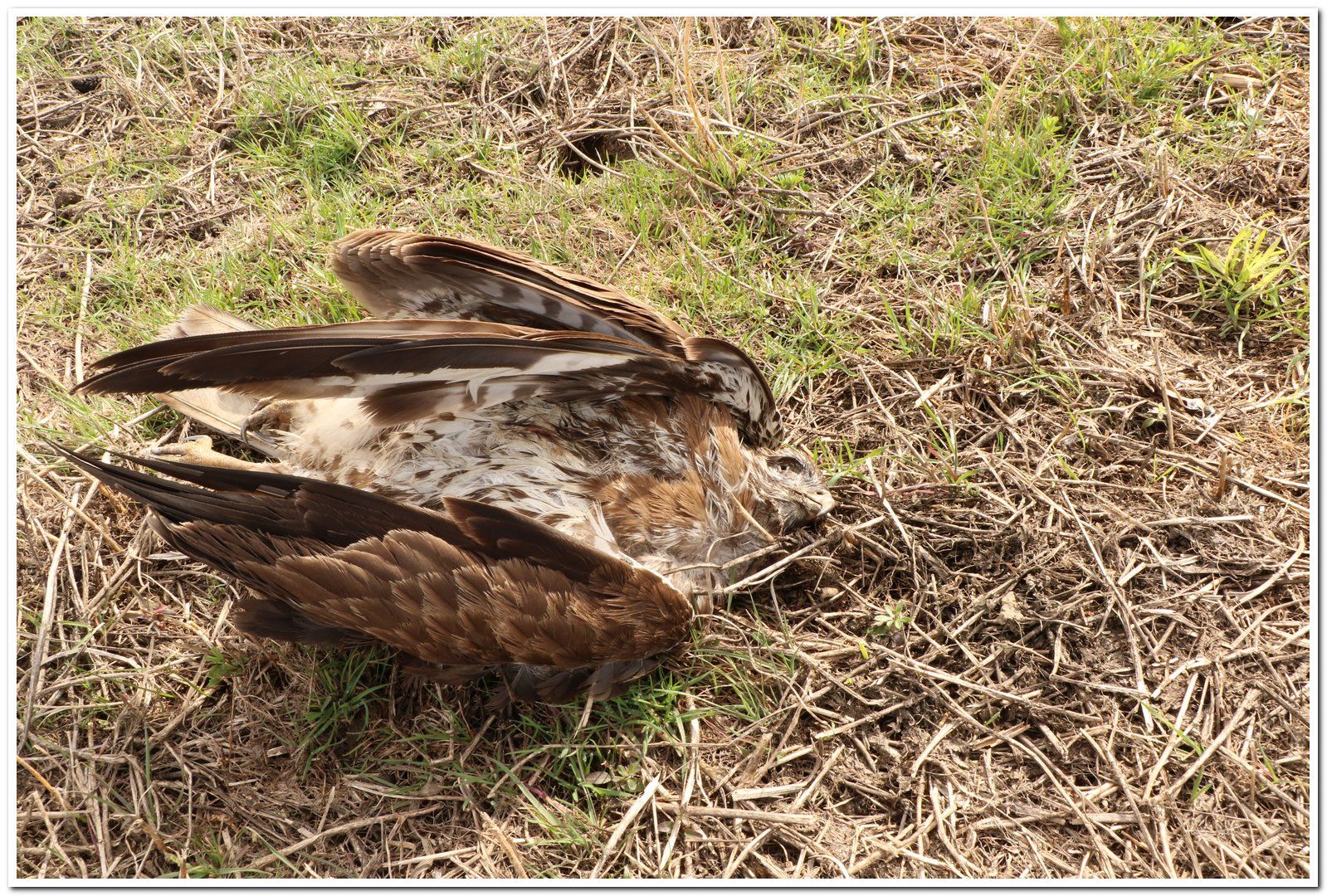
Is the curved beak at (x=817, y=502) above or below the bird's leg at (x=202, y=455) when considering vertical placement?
above

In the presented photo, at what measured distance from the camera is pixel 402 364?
6.14ft

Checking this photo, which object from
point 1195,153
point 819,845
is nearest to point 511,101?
point 1195,153

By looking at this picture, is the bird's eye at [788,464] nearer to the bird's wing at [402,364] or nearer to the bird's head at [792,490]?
the bird's head at [792,490]

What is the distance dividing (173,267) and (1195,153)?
3483mm

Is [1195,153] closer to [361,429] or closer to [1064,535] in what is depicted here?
[1064,535]

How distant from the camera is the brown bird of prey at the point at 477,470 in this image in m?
1.90

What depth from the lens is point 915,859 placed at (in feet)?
7.04

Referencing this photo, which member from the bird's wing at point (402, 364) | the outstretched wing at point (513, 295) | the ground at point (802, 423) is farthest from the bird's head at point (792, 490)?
the bird's wing at point (402, 364)

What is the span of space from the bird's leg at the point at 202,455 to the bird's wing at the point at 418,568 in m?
0.37

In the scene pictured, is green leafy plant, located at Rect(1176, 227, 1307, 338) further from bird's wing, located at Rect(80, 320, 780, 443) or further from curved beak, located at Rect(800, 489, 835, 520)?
bird's wing, located at Rect(80, 320, 780, 443)

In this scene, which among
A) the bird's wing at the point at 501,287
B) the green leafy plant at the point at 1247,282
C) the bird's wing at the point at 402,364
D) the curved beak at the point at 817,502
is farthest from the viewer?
the green leafy plant at the point at 1247,282

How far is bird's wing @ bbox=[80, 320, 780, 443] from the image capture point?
6.09ft

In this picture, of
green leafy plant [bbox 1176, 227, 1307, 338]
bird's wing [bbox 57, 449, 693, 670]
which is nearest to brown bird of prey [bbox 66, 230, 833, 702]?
bird's wing [bbox 57, 449, 693, 670]

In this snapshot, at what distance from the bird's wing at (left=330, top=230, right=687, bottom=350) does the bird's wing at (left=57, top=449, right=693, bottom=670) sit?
534mm
